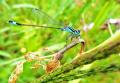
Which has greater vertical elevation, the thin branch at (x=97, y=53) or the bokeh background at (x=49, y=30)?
the bokeh background at (x=49, y=30)

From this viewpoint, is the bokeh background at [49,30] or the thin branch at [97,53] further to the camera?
the bokeh background at [49,30]

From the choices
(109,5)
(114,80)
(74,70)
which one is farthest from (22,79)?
(74,70)

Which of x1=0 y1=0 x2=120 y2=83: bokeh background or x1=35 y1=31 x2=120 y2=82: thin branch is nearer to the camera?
x1=35 y1=31 x2=120 y2=82: thin branch

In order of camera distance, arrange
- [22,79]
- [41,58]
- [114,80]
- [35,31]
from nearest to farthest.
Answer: [41,58], [114,80], [22,79], [35,31]

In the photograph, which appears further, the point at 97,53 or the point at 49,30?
the point at 49,30

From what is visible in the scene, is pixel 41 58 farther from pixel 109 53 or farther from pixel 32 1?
pixel 32 1

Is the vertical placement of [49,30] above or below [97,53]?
above

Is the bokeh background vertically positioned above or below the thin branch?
above

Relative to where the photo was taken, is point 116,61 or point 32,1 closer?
point 116,61
